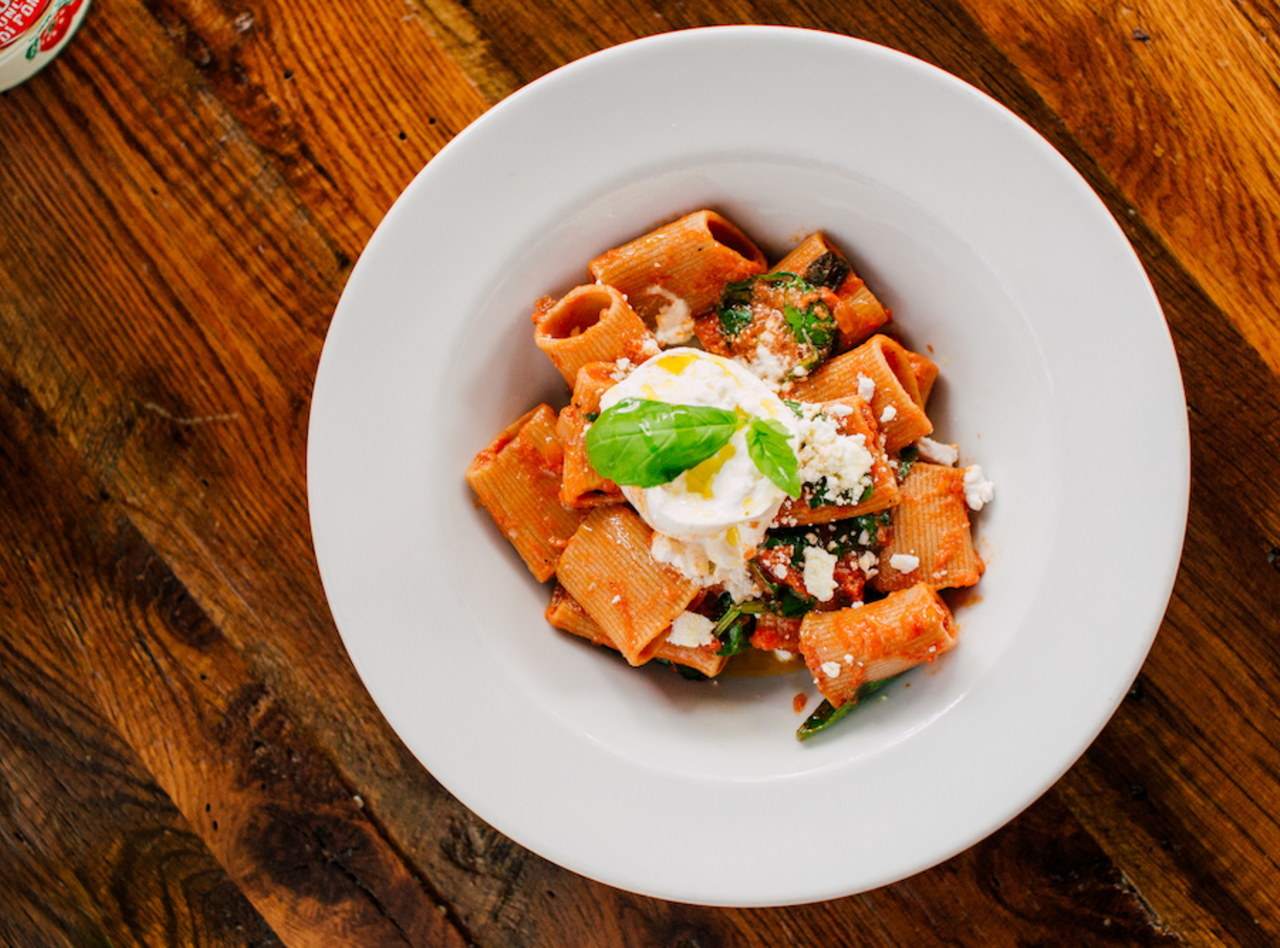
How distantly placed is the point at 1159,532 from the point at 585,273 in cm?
117

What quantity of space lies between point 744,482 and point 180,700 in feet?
5.08

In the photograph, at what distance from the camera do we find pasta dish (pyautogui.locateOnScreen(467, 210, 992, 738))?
180 cm

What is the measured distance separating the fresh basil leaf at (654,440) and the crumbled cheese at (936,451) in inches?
18.5

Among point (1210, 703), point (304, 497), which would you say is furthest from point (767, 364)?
point (1210, 703)

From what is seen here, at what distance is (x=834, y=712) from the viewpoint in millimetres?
1949

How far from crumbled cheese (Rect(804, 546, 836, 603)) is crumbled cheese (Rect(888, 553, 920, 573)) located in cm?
12

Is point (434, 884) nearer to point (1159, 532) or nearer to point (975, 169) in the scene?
point (1159, 532)

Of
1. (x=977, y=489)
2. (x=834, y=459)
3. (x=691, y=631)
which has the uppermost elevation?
(x=834, y=459)

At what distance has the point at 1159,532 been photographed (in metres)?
1.72

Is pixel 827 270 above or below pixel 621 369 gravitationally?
below

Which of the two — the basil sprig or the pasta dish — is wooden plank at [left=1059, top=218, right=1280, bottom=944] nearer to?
the pasta dish

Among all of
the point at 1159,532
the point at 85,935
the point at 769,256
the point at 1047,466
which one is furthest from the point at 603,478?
the point at 85,935

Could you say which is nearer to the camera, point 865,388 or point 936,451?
point 865,388

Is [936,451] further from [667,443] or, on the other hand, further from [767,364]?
[667,443]
